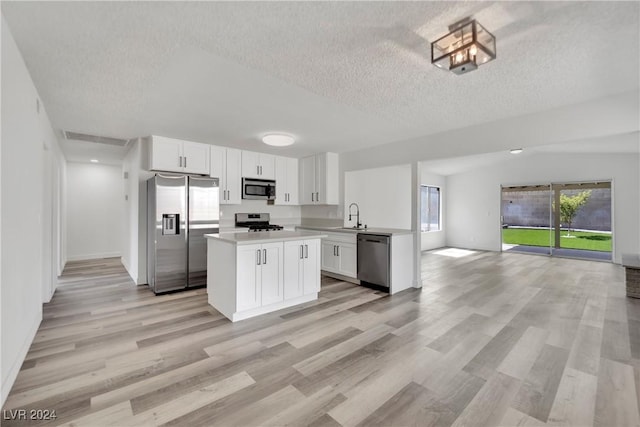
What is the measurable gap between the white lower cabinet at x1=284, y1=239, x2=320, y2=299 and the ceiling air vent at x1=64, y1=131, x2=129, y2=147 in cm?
340

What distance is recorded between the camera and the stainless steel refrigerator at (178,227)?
414 centimetres

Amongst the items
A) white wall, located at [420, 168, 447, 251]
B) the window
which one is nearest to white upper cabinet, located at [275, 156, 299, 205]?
white wall, located at [420, 168, 447, 251]

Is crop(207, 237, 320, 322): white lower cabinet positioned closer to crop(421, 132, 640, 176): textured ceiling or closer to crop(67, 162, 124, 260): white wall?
crop(421, 132, 640, 176): textured ceiling

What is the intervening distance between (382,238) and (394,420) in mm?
2770

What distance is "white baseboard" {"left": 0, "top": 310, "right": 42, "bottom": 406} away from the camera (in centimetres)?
177

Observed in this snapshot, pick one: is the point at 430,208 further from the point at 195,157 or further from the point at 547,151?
the point at 195,157

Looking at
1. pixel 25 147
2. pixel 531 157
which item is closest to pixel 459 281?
pixel 531 157

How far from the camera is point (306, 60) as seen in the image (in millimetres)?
2131

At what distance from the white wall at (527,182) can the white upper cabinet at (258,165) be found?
6467 millimetres

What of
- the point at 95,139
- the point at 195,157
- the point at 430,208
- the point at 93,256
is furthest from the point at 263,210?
the point at 430,208

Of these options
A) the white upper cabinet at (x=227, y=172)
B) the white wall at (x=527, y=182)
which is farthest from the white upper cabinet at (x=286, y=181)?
the white wall at (x=527, y=182)

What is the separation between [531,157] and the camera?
7.63 metres

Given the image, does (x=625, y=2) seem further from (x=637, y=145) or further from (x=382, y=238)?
(x=637, y=145)

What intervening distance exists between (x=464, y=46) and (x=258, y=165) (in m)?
4.34
